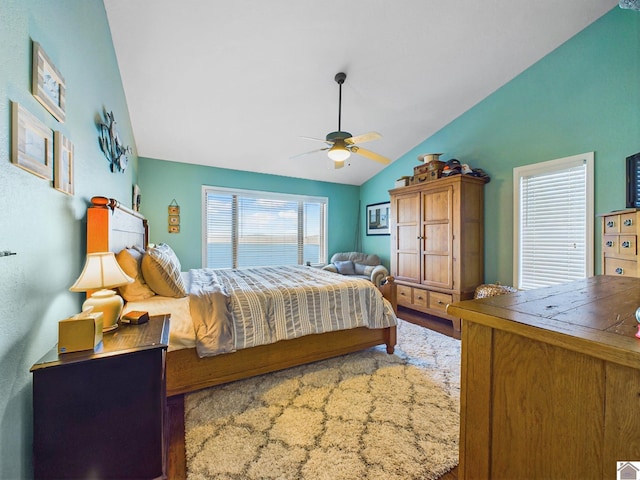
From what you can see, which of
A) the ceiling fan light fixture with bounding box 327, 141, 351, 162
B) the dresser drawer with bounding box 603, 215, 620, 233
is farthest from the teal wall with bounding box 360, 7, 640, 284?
the ceiling fan light fixture with bounding box 327, 141, 351, 162

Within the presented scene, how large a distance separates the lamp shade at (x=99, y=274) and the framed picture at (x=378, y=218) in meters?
4.45

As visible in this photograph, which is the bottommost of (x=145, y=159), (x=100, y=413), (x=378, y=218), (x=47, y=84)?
(x=100, y=413)

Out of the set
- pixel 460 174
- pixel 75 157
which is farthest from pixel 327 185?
pixel 75 157

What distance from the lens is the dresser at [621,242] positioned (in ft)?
6.13

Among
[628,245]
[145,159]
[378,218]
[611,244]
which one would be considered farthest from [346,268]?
[145,159]

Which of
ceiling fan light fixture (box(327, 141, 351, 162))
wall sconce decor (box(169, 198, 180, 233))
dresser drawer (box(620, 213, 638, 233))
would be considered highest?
ceiling fan light fixture (box(327, 141, 351, 162))

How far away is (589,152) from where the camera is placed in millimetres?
2662

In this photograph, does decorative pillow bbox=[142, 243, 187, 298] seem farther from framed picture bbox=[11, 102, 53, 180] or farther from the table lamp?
framed picture bbox=[11, 102, 53, 180]

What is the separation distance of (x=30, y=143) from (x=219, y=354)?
5.09ft

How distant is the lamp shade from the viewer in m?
1.24

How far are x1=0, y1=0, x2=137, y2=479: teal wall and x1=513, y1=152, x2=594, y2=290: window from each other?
13.6 ft

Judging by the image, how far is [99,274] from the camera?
4.23ft

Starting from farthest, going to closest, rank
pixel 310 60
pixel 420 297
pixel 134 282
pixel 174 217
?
1. pixel 174 217
2. pixel 420 297
3. pixel 310 60
4. pixel 134 282

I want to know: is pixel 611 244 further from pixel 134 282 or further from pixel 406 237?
pixel 134 282
